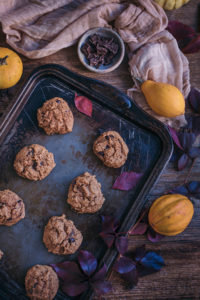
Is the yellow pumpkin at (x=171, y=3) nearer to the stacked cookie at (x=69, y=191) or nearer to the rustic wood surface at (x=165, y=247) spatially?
the rustic wood surface at (x=165, y=247)

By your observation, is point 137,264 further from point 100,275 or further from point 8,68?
point 8,68

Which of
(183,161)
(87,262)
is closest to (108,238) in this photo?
(87,262)

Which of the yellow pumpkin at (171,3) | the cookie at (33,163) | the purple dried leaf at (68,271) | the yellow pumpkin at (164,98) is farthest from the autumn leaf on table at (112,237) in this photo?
the yellow pumpkin at (171,3)

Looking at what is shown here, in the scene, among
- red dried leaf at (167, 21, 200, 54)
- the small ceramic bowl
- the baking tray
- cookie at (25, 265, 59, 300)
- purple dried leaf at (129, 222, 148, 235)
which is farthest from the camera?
red dried leaf at (167, 21, 200, 54)

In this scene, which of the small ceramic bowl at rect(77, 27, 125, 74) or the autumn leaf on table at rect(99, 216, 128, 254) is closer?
the autumn leaf on table at rect(99, 216, 128, 254)

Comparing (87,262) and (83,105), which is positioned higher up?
(83,105)

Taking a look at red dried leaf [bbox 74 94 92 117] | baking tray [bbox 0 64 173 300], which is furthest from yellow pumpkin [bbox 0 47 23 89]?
red dried leaf [bbox 74 94 92 117]

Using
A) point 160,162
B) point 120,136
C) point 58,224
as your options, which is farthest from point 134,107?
point 58,224

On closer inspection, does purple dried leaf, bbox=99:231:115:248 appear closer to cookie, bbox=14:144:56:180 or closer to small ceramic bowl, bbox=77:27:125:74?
cookie, bbox=14:144:56:180
